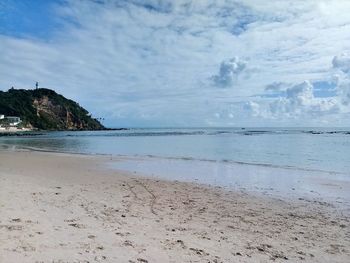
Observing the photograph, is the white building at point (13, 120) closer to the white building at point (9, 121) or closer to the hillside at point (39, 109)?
the white building at point (9, 121)

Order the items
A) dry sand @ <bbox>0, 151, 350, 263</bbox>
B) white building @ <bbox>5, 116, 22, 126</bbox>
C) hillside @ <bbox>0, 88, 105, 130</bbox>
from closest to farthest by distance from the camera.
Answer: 1. dry sand @ <bbox>0, 151, 350, 263</bbox>
2. white building @ <bbox>5, 116, 22, 126</bbox>
3. hillside @ <bbox>0, 88, 105, 130</bbox>

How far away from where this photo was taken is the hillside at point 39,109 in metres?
177

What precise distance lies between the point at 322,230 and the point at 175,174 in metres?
12.7

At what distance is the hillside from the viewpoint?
177 meters

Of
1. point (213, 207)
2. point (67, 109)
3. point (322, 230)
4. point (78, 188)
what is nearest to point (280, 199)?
point (213, 207)

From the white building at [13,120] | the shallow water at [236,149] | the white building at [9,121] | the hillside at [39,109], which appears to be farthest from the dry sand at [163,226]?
the hillside at [39,109]

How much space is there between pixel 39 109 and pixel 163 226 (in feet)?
622

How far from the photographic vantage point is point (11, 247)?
7062mm

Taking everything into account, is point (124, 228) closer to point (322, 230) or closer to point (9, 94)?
point (322, 230)

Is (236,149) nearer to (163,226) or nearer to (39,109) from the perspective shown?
(163,226)

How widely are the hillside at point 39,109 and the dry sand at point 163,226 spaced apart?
6608 inches

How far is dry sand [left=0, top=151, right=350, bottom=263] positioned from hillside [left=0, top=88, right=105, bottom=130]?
168 meters

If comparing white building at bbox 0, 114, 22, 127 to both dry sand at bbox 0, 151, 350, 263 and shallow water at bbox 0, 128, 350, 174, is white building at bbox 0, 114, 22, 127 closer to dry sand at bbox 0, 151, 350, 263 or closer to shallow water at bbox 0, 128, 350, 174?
shallow water at bbox 0, 128, 350, 174

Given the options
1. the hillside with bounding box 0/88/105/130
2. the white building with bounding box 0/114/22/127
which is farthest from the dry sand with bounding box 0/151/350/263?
the hillside with bounding box 0/88/105/130
